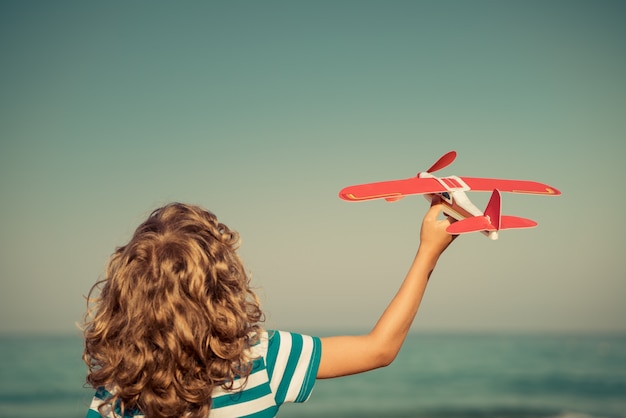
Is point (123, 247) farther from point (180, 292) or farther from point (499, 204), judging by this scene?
point (499, 204)

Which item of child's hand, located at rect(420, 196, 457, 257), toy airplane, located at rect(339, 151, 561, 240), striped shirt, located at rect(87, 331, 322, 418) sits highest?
toy airplane, located at rect(339, 151, 561, 240)

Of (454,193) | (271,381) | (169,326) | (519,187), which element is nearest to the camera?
(169,326)

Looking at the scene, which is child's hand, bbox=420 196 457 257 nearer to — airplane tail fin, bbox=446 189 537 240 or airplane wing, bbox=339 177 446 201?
airplane tail fin, bbox=446 189 537 240

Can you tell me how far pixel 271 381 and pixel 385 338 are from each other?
37 centimetres

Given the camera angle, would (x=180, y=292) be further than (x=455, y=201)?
No

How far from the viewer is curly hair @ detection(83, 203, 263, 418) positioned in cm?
180

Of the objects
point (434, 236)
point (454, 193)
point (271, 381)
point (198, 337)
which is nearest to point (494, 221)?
point (454, 193)

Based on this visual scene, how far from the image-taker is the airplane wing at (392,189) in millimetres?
2908

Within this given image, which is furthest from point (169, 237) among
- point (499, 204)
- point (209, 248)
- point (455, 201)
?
point (499, 204)

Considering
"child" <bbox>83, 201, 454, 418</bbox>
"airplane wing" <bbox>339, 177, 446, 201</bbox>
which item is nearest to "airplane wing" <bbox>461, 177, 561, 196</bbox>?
"airplane wing" <bbox>339, 177, 446, 201</bbox>

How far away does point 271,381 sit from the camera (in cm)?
194

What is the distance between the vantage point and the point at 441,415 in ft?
61.3

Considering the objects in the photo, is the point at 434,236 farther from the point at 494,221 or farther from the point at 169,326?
the point at 494,221

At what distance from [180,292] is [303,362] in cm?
43
